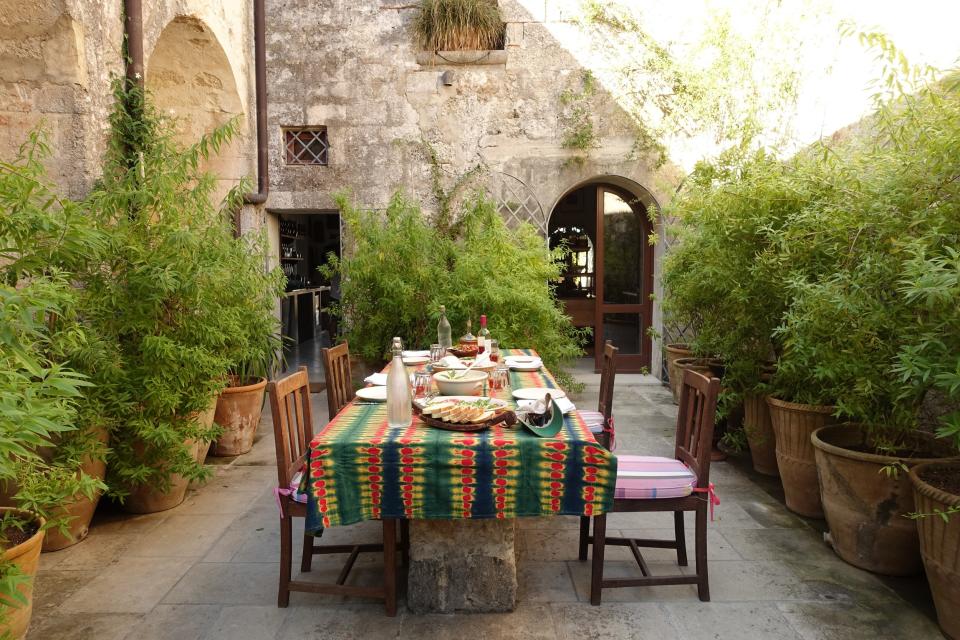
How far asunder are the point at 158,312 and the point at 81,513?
1.01m

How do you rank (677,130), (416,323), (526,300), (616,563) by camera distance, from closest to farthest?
(616,563), (526,300), (416,323), (677,130)

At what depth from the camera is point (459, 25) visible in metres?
6.27

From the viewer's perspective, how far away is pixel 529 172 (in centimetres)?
651

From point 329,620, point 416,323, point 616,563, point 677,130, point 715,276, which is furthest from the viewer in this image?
point 677,130

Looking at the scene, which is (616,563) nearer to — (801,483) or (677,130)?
(801,483)

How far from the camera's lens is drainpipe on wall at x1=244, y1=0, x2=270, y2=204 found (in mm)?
6209

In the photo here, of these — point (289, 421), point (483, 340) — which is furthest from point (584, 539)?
point (289, 421)

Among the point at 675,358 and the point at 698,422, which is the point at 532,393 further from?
the point at 675,358

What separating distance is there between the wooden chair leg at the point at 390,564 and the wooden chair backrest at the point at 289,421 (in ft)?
1.33

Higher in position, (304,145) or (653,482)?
(304,145)

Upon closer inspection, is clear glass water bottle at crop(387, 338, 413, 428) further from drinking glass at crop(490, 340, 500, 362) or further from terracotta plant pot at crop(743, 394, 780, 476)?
terracotta plant pot at crop(743, 394, 780, 476)

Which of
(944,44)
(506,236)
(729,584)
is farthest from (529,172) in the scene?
(729,584)

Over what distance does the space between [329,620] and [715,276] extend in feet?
9.41

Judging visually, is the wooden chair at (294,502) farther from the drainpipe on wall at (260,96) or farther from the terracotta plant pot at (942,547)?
the drainpipe on wall at (260,96)
